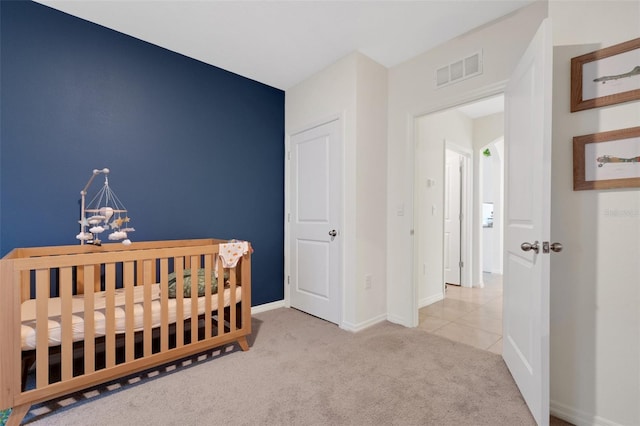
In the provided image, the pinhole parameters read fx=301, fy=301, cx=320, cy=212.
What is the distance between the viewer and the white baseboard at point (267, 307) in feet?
10.4

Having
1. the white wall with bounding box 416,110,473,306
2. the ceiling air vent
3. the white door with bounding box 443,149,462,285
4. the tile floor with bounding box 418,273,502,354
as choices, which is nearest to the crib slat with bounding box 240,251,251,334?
the tile floor with bounding box 418,273,502,354

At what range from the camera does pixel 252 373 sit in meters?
1.96

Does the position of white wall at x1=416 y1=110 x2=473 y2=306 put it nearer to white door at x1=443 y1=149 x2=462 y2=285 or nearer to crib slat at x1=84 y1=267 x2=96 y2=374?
white door at x1=443 y1=149 x2=462 y2=285

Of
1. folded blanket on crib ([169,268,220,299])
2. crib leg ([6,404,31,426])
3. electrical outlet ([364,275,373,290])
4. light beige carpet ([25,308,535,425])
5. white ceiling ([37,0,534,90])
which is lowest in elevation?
light beige carpet ([25,308,535,425])

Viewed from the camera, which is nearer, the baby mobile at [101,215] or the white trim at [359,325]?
the baby mobile at [101,215]

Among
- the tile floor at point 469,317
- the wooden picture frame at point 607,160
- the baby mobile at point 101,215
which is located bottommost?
the tile floor at point 469,317

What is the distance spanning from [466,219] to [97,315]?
4.31m

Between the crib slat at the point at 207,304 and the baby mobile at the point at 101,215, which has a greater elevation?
the baby mobile at the point at 101,215

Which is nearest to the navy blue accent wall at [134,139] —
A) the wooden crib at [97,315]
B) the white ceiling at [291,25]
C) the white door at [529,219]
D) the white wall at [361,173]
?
the white ceiling at [291,25]

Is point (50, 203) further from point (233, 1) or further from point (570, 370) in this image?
point (570, 370)

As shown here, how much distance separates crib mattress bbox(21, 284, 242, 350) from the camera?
1.59m

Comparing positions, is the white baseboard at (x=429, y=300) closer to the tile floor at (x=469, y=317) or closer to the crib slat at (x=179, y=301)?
the tile floor at (x=469, y=317)

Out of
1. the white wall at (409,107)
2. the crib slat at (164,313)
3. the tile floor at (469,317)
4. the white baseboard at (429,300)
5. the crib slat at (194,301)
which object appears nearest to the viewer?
the crib slat at (164,313)

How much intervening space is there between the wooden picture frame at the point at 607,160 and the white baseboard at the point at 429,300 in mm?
2244
